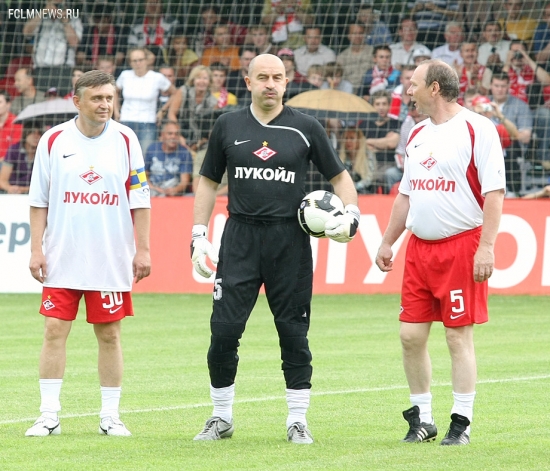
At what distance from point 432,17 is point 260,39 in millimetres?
3002

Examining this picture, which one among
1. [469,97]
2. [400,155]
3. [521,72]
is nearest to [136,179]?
[400,155]

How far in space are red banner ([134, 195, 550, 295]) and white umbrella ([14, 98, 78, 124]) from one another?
132 inches

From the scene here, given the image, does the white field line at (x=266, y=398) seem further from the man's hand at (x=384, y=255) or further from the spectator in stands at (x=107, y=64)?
the spectator in stands at (x=107, y=64)

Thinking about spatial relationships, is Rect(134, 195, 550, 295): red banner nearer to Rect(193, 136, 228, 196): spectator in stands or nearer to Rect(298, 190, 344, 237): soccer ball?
Rect(193, 136, 228, 196): spectator in stands

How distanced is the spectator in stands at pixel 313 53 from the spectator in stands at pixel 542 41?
337 centimetres

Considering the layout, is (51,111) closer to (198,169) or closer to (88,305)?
(198,169)

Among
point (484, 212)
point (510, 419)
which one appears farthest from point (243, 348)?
point (484, 212)

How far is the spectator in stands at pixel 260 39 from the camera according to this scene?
20078 millimetres

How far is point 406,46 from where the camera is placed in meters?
19.1

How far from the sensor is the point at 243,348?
439 inches

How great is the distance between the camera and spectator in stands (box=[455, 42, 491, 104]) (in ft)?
59.6

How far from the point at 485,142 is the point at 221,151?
155cm

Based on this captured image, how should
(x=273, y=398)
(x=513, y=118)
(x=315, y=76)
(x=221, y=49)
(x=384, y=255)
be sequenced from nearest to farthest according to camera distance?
(x=384, y=255), (x=273, y=398), (x=513, y=118), (x=315, y=76), (x=221, y=49)

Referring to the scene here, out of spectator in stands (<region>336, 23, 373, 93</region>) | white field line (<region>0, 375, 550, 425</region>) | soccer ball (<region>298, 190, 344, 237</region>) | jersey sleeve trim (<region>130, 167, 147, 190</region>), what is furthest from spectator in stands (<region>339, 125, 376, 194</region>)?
soccer ball (<region>298, 190, 344, 237</region>)
